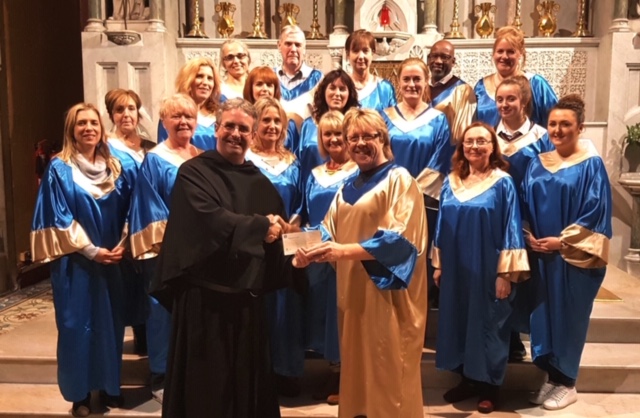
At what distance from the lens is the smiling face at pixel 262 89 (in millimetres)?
3906

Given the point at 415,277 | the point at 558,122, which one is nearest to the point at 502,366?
the point at 415,277

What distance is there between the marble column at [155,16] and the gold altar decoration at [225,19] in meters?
0.91

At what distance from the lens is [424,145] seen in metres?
3.91

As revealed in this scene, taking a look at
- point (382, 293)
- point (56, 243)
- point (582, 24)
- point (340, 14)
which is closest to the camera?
point (382, 293)

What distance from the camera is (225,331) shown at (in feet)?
9.04

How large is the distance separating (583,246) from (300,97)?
2.11m

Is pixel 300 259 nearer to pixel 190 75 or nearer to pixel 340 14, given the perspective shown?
pixel 190 75

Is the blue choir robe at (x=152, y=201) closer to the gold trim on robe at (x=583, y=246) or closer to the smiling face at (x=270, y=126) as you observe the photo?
the smiling face at (x=270, y=126)

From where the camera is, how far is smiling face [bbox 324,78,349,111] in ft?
12.2

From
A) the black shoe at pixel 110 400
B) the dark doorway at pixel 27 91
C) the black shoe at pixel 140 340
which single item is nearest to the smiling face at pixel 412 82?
the black shoe at pixel 140 340

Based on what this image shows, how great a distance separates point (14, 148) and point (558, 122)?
5764 mm

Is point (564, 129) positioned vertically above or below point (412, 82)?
below

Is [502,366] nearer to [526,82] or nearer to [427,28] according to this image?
[526,82]

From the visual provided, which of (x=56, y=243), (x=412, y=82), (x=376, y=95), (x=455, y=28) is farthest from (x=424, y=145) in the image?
(x=455, y=28)
